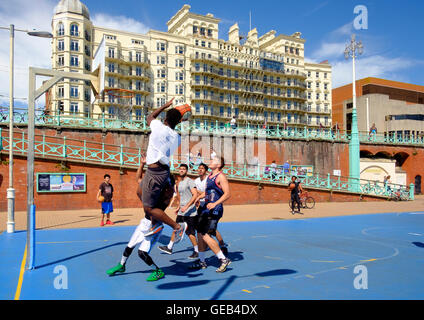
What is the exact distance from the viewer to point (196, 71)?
67438mm

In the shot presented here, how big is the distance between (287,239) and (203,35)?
6716 cm

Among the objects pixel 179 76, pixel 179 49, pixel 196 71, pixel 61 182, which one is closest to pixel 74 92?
pixel 179 76

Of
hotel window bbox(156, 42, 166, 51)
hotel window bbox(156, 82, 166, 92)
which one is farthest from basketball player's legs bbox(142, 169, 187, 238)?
hotel window bbox(156, 42, 166, 51)

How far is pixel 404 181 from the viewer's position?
3700cm

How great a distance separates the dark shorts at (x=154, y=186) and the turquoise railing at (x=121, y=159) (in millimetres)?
13743

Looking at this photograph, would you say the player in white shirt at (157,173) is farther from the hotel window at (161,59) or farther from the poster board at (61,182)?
the hotel window at (161,59)

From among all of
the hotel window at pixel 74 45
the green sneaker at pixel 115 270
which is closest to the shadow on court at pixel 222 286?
the green sneaker at pixel 115 270

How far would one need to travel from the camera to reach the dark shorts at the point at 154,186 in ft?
17.9

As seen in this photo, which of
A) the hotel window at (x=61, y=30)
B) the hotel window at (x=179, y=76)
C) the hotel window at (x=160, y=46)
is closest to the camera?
the hotel window at (x=61, y=30)

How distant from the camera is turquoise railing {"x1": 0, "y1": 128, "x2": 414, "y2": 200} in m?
18.2

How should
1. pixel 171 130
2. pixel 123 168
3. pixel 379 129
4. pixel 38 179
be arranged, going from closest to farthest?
pixel 171 130 < pixel 38 179 < pixel 123 168 < pixel 379 129

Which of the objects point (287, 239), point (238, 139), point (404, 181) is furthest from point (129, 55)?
point (287, 239)

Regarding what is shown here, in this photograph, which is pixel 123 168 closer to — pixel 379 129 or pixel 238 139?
pixel 238 139

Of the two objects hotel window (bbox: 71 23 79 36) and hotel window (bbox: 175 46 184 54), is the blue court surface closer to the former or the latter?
hotel window (bbox: 71 23 79 36)
